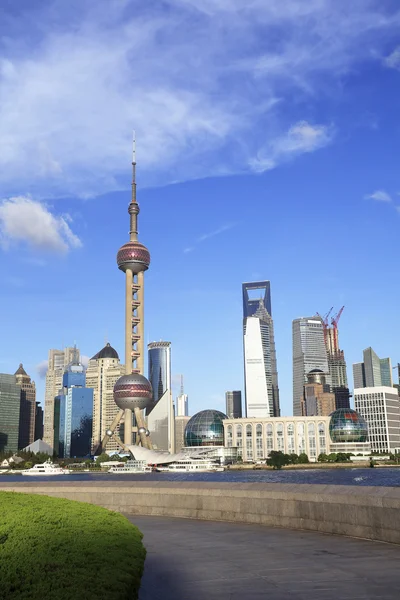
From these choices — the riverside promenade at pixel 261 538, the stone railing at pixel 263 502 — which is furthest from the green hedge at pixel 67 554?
the stone railing at pixel 263 502

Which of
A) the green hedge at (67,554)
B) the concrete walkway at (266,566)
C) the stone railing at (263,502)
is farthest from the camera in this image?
the stone railing at (263,502)

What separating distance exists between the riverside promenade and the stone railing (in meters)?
0.03

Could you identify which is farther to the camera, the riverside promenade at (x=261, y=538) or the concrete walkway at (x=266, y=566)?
the riverside promenade at (x=261, y=538)

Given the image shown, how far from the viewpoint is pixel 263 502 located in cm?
2366

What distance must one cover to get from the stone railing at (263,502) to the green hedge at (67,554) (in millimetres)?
6612

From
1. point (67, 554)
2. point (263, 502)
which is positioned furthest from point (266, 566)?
point (263, 502)

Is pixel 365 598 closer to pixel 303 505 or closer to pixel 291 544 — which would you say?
pixel 291 544

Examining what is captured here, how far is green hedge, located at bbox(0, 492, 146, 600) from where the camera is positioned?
36.0ft

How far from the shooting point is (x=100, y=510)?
19.5 m

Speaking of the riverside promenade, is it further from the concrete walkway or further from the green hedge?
the green hedge

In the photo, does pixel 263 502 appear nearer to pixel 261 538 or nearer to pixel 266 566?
pixel 261 538

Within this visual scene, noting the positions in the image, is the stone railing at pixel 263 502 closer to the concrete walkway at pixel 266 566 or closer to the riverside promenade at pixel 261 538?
the riverside promenade at pixel 261 538

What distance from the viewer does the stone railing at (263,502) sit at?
63.3ft

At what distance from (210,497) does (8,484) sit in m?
14.3
